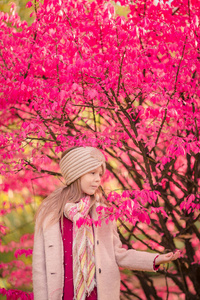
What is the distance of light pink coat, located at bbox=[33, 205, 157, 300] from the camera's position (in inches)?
125

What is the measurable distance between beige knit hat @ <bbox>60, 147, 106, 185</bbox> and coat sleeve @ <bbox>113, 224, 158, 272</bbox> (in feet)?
2.54

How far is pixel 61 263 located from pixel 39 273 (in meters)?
0.21

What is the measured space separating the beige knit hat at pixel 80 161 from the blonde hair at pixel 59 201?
3.6 inches

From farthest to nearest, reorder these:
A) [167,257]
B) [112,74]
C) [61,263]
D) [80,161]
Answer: [112,74] → [80,161] → [61,263] → [167,257]

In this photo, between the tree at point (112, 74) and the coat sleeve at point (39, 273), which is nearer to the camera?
the coat sleeve at point (39, 273)

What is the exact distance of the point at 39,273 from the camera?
322 centimetres

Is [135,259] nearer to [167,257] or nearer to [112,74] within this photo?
[167,257]

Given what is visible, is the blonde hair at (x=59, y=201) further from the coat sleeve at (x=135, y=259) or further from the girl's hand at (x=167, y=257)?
the girl's hand at (x=167, y=257)

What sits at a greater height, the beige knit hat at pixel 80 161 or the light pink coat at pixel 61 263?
the beige knit hat at pixel 80 161

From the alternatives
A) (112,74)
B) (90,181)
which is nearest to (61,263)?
(90,181)

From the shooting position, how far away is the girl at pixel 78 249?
3182 millimetres

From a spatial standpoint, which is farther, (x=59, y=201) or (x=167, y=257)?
(x=59, y=201)

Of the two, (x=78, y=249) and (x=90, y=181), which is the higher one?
(x=90, y=181)

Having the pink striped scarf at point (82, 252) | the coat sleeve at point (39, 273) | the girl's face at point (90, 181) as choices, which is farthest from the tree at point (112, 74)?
the coat sleeve at point (39, 273)
